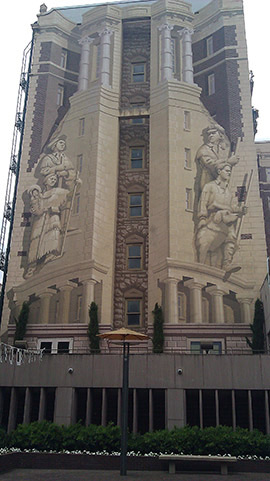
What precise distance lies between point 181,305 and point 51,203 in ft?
39.8

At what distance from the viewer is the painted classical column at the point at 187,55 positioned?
4034 cm

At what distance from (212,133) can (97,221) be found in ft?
35.7

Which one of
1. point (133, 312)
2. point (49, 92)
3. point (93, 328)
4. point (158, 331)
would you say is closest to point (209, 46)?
point (49, 92)

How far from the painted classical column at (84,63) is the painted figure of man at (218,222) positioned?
510 inches

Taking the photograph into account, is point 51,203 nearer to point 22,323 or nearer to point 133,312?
point 22,323

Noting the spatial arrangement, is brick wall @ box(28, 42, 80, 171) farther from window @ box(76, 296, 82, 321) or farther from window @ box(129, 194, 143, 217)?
window @ box(76, 296, 82, 321)

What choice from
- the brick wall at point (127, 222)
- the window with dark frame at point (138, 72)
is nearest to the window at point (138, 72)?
the window with dark frame at point (138, 72)

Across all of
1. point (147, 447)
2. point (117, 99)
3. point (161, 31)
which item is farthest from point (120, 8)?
point (147, 447)

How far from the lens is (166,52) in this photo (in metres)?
41.1

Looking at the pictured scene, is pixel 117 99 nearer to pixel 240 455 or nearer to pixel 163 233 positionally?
pixel 163 233

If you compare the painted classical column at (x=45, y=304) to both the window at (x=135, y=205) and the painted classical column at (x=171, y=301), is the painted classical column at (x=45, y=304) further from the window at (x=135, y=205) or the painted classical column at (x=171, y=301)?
the window at (x=135, y=205)

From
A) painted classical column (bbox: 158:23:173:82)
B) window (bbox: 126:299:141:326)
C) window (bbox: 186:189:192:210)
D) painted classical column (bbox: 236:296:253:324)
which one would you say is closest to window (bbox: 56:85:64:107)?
painted classical column (bbox: 158:23:173:82)

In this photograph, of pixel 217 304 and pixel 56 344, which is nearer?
pixel 217 304

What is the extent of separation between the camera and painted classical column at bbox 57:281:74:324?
112ft
